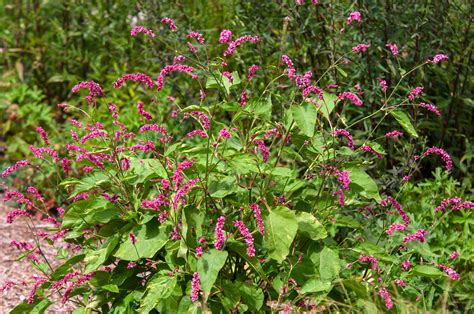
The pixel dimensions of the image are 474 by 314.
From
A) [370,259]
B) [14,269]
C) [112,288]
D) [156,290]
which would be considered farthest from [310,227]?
[14,269]

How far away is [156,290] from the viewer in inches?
131

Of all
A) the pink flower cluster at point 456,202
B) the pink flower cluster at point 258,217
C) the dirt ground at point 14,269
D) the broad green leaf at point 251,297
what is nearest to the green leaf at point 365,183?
the pink flower cluster at point 456,202

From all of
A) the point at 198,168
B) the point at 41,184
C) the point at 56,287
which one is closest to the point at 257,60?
the point at 41,184

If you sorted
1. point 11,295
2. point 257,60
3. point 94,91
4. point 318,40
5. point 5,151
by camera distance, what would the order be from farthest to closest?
point 5,151 < point 257,60 < point 318,40 < point 11,295 < point 94,91

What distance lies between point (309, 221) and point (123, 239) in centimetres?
78

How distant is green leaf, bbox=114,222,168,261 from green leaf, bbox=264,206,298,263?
45 cm

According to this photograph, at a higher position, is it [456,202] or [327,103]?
[327,103]

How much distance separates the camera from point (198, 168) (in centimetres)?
353

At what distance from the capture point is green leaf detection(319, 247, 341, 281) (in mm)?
3412

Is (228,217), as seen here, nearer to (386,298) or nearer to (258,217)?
(258,217)

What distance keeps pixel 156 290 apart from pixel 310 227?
0.67m

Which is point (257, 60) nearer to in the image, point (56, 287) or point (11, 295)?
point (11, 295)

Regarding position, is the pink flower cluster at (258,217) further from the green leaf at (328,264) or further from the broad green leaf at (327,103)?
the broad green leaf at (327,103)

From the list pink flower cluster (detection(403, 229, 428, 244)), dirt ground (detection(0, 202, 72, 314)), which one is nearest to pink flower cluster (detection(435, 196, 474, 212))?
pink flower cluster (detection(403, 229, 428, 244))
